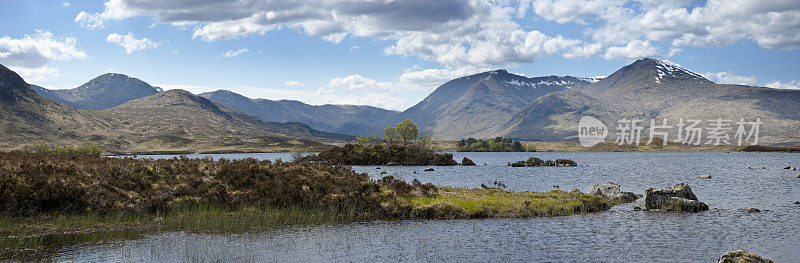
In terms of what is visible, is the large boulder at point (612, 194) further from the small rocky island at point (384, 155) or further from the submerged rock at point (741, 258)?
the small rocky island at point (384, 155)

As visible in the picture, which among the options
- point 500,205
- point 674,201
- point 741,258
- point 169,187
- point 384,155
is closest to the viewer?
point 741,258

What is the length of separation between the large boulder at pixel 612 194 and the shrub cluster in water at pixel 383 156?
4080 inches

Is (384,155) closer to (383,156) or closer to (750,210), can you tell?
(383,156)

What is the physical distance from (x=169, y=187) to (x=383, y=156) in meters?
122

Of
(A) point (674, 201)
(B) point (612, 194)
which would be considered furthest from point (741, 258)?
(B) point (612, 194)

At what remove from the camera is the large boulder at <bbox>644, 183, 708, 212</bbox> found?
146ft

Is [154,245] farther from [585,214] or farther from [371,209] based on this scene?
[585,214]

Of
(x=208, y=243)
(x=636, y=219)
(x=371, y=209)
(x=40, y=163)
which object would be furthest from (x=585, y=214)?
(x=40, y=163)

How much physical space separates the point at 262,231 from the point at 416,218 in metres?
12.7

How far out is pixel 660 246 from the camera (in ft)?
96.9

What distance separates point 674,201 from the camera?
147ft

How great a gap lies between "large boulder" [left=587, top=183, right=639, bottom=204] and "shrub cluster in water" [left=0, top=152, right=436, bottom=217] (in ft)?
64.2

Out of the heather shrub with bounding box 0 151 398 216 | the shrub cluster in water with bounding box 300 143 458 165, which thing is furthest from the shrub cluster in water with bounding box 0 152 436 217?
the shrub cluster in water with bounding box 300 143 458 165

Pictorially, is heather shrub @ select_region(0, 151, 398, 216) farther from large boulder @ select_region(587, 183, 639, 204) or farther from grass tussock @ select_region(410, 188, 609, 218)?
large boulder @ select_region(587, 183, 639, 204)
